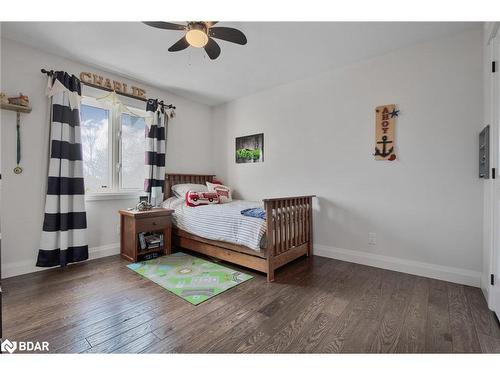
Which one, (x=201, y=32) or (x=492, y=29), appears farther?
(x=201, y=32)

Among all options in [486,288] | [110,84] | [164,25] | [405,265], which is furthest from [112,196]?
[486,288]

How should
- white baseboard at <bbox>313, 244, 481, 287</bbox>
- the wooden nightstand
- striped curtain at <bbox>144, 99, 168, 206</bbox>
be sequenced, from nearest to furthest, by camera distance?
white baseboard at <bbox>313, 244, 481, 287</bbox>, the wooden nightstand, striped curtain at <bbox>144, 99, 168, 206</bbox>

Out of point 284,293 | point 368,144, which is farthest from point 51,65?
point 368,144

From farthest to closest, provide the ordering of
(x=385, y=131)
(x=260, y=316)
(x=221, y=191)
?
(x=221, y=191) → (x=385, y=131) → (x=260, y=316)

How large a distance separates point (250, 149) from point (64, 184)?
243 cm

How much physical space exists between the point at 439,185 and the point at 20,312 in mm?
3624

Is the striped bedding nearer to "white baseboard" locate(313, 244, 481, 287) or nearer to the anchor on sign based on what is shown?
"white baseboard" locate(313, 244, 481, 287)

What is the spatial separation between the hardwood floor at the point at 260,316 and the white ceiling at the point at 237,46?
2.34 m

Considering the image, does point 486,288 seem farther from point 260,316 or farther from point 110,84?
point 110,84

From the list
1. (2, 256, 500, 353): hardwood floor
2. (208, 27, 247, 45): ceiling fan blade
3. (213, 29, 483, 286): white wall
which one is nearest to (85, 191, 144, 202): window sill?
(2, 256, 500, 353): hardwood floor

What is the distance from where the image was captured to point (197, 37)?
1.92m

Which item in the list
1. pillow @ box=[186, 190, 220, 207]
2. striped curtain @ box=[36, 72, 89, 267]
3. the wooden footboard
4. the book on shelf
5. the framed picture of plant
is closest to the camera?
the wooden footboard

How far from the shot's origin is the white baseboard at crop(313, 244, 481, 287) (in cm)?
218

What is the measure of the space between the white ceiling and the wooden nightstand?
1779 millimetres
